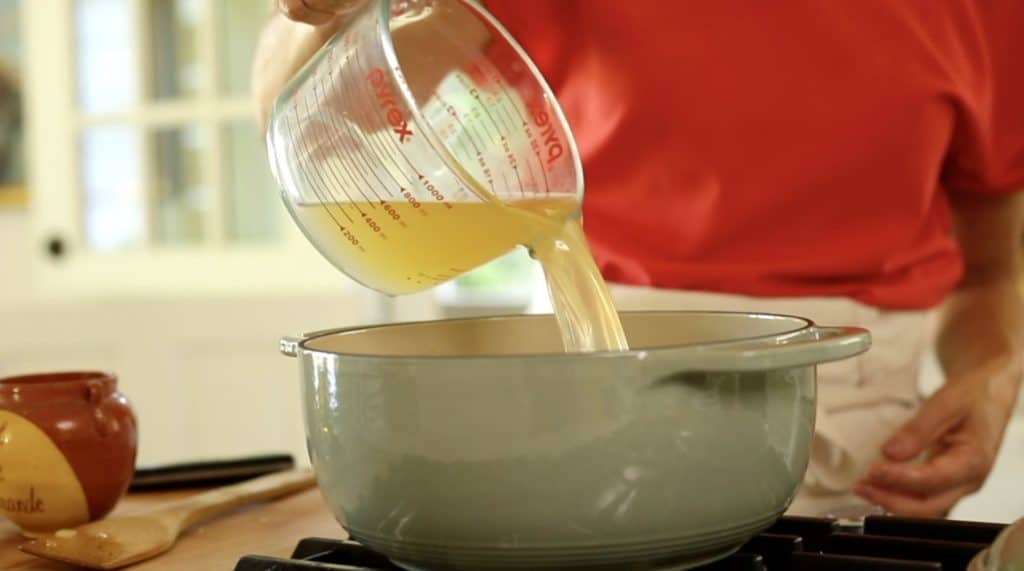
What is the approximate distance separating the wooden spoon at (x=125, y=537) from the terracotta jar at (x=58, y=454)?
31 mm

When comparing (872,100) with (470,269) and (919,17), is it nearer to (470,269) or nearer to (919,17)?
(919,17)

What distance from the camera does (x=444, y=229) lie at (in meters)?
0.69

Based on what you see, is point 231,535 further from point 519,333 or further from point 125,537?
point 519,333

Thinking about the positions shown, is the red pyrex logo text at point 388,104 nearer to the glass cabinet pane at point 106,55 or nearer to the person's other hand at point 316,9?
the person's other hand at point 316,9

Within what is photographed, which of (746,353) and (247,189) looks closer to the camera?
(746,353)

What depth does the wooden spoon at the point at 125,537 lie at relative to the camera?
711 millimetres

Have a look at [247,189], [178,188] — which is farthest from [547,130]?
[178,188]

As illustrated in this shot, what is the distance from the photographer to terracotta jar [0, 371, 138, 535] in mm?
784

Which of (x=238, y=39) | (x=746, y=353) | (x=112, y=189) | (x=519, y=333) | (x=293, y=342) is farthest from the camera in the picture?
(x=112, y=189)

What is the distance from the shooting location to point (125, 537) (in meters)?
0.73

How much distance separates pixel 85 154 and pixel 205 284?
1.38 ft

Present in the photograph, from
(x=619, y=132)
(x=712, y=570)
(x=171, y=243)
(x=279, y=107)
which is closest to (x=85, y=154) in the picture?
(x=171, y=243)

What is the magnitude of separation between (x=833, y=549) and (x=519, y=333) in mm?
232

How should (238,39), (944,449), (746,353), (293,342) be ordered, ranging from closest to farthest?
(746,353), (293,342), (944,449), (238,39)
